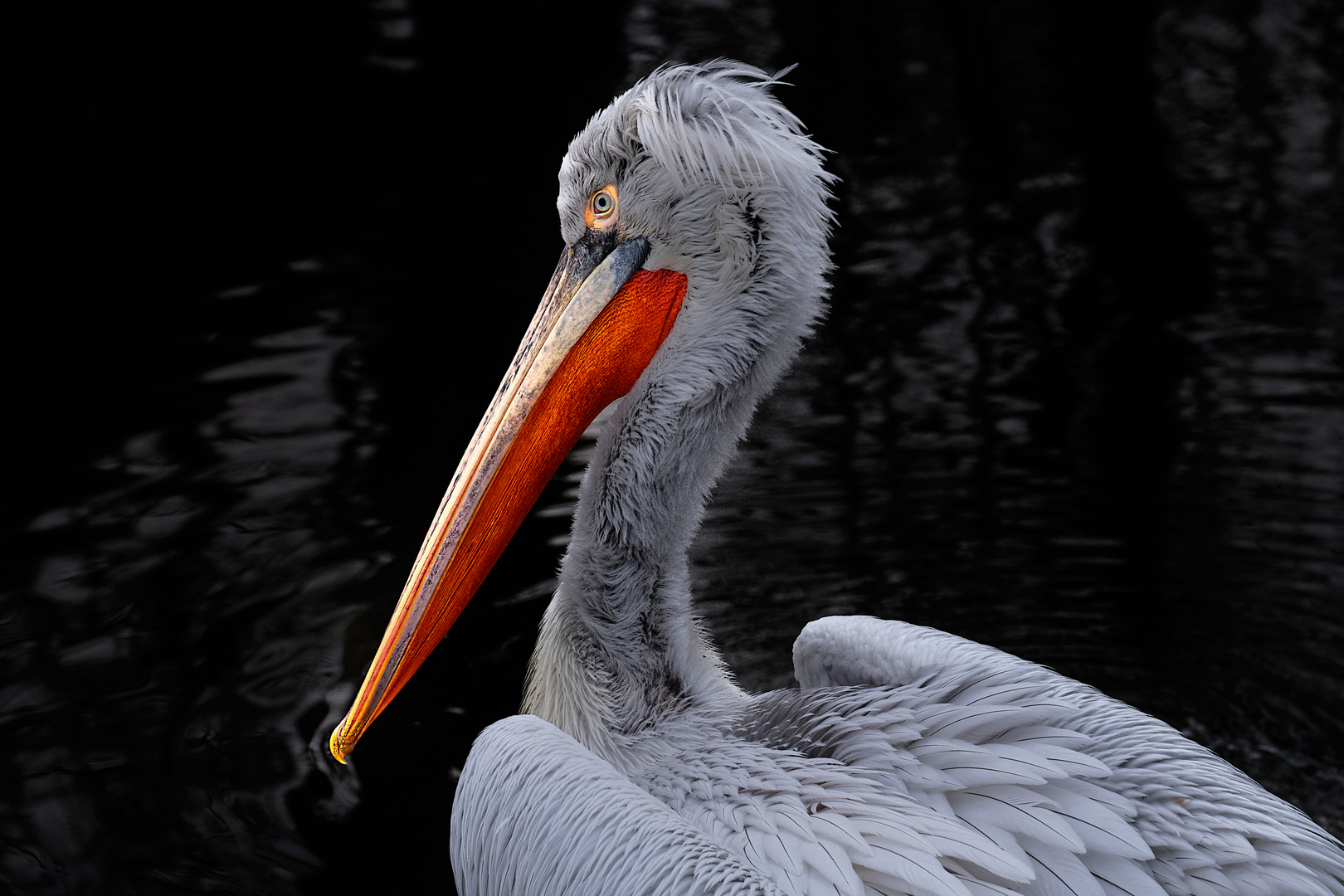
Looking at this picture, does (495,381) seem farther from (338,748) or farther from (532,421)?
(338,748)

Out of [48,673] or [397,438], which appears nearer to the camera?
[48,673]

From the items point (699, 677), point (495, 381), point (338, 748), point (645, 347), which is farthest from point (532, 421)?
point (495, 381)

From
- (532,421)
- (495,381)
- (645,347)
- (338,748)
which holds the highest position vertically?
(645,347)

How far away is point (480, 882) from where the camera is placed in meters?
2.39

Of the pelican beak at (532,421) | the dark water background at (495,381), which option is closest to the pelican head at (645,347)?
the pelican beak at (532,421)

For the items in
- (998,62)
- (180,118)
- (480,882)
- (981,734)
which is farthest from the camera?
(998,62)

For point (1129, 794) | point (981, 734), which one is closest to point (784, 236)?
point (981, 734)

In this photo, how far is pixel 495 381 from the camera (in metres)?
5.18

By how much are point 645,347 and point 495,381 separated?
99.5 inches

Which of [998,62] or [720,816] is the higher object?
[998,62]

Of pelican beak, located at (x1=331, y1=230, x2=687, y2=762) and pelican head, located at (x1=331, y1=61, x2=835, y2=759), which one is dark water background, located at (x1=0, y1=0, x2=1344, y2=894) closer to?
pelican beak, located at (x1=331, y1=230, x2=687, y2=762)

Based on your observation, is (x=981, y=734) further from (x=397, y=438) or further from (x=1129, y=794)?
(x=397, y=438)

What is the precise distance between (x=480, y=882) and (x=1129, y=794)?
1147 millimetres

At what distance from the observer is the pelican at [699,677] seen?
2.01 meters
